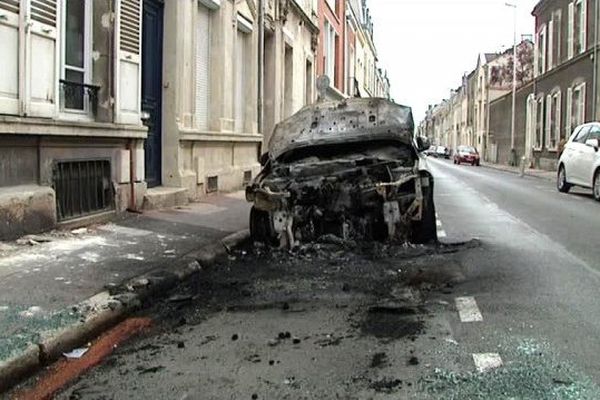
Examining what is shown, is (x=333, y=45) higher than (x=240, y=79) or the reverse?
higher

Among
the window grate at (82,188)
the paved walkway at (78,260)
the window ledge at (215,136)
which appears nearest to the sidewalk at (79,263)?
the paved walkway at (78,260)

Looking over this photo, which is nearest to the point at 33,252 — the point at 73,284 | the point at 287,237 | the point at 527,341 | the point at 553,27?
the point at 73,284

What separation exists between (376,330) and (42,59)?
557cm

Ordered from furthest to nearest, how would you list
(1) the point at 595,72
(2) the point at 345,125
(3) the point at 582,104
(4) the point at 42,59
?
(3) the point at 582,104, (1) the point at 595,72, (2) the point at 345,125, (4) the point at 42,59

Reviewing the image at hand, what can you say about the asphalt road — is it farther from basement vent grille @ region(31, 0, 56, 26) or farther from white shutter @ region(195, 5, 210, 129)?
white shutter @ region(195, 5, 210, 129)

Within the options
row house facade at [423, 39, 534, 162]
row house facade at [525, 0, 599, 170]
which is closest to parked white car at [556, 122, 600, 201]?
row house facade at [525, 0, 599, 170]

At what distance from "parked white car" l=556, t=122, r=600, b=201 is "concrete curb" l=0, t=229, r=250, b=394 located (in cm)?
1171

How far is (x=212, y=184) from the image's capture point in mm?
15102

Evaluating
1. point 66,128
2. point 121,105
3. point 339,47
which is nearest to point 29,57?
point 66,128

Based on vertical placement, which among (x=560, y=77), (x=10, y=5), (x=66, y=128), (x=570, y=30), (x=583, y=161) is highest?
(x=570, y=30)

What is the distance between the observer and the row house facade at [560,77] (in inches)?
1284

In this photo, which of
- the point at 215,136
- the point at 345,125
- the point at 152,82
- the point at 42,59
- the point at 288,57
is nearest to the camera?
the point at 42,59

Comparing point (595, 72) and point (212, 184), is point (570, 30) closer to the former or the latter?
point (595, 72)

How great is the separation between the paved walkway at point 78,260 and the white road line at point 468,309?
305cm
